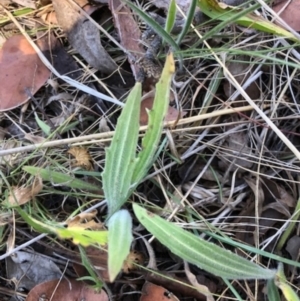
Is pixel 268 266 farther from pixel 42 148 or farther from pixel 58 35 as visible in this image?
pixel 58 35

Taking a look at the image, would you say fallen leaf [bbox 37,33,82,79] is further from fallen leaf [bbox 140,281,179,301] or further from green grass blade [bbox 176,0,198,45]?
fallen leaf [bbox 140,281,179,301]

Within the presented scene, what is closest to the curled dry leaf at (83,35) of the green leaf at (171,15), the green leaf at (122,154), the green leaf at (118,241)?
the green leaf at (171,15)

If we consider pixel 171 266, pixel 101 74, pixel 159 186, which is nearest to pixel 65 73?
pixel 101 74

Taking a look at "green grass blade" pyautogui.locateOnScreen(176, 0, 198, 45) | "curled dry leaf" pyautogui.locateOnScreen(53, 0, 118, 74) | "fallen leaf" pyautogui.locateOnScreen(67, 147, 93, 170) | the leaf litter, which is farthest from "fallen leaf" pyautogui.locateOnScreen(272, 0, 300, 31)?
"fallen leaf" pyautogui.locateOnScreen(67, 147, 93, 170)

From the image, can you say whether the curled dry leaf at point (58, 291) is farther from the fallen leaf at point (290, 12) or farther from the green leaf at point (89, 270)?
the fallen leaf at point (290, 12)

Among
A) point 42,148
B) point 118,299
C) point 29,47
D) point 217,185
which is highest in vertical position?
point 29,47

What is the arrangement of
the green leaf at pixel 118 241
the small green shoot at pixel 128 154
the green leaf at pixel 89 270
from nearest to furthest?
the green leaf at pixel 118 241
the small green shoot at pixel 128 154
the green leaf at pixel 89 270
